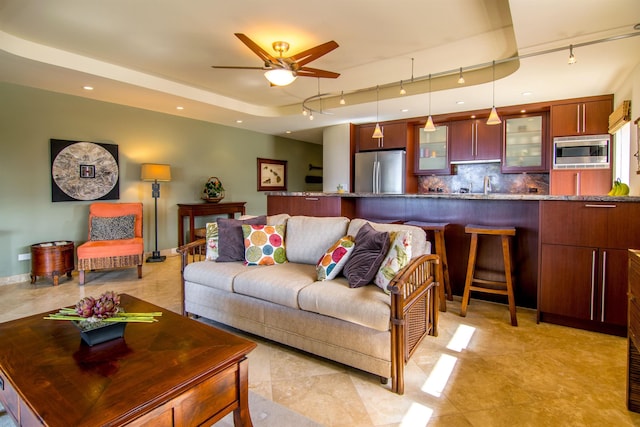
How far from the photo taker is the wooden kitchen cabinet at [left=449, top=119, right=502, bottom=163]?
527cm

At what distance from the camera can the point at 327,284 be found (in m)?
2.28

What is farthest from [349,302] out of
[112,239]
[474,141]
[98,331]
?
[474,141]

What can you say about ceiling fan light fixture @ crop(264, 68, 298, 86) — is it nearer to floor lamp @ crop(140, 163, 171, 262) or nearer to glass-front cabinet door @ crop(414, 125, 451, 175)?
floor lamp @ crop(140, 163, 171, 262)

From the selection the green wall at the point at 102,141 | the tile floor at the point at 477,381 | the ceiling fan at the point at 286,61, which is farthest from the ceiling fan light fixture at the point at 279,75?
the green wall at the point at 102,141

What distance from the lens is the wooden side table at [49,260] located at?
402 centimetres

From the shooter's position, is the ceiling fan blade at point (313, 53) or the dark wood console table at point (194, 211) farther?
the dark wood console table at point (194, 211)

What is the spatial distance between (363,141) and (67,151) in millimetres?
4614

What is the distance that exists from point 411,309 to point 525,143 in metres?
4.23

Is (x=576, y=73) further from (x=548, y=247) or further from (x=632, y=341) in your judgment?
(x=632, y=341)

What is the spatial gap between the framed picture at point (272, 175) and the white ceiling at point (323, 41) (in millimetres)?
2412

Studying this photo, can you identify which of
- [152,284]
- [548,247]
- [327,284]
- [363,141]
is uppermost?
[363,141]

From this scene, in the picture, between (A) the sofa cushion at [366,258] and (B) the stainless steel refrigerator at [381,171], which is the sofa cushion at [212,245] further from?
(B) the stainless steel refrigerator at [381,171]

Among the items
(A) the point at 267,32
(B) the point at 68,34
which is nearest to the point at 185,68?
(B) the point at 68,34

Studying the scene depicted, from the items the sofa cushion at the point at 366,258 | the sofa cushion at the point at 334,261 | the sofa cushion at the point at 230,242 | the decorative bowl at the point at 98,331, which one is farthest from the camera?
the sofa cushion at the point at 230,242
